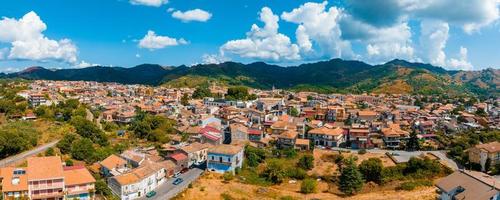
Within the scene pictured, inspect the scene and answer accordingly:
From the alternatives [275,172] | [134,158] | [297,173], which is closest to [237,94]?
[297,173]

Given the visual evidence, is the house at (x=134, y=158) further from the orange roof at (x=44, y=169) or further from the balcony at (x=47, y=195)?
the balcony at (x=47, y=195)

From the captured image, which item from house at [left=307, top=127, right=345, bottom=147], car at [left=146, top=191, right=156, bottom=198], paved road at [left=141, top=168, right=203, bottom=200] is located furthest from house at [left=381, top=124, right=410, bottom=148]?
car at [left=146, top=191, right=156, bottom=198]

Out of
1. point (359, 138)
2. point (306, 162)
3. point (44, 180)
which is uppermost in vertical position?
point (359, 138)

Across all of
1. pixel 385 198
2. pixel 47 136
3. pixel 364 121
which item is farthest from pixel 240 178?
pixel 364 121

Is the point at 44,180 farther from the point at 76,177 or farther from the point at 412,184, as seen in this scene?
the point at 412,184

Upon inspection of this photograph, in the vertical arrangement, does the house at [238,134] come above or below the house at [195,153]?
above

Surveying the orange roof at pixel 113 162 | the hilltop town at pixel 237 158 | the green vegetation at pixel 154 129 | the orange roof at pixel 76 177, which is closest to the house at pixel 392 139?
the hilltop town at pixel 237 158
